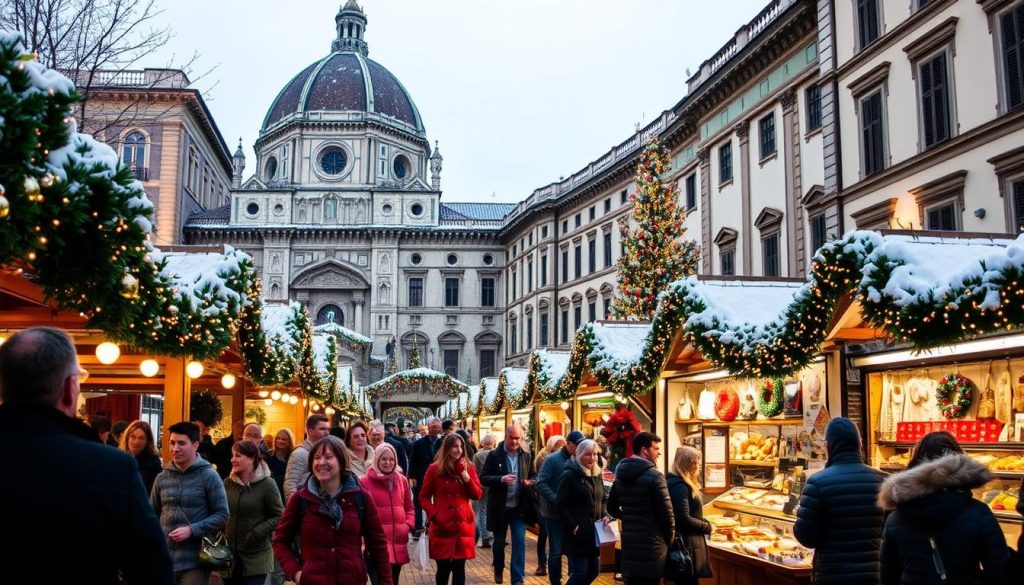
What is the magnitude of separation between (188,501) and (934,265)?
6289mm

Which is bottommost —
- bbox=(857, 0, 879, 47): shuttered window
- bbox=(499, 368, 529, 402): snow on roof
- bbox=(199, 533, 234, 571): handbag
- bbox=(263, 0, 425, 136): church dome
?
bbox=(199, 533, 234, 571): handbag

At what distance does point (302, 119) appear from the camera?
73.9 meters


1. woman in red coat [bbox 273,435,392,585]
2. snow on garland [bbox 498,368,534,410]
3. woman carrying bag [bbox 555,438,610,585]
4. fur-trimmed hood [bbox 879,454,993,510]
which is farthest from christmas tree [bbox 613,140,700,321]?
fur-trimmed hood [bbox 879,454,993,510]

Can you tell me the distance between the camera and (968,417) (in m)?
10.3

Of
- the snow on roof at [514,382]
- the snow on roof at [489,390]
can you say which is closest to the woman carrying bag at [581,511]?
the snow on roof at [514,382]

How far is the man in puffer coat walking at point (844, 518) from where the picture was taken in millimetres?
6348

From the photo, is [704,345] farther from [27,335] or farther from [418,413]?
[418,413]

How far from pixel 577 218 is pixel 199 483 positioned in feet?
166

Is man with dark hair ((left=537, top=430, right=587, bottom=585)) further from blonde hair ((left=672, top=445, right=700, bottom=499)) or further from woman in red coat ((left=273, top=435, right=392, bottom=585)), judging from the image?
woman in red coat ((left=273, top=435, right=392, bottom=585))

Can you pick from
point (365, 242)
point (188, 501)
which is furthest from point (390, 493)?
point (365, 242)

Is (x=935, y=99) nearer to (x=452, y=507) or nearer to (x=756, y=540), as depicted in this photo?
(x=756, y=540)

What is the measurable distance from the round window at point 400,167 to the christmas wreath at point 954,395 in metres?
68.5

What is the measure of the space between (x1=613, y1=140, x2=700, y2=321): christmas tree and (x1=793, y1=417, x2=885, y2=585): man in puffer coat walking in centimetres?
2253

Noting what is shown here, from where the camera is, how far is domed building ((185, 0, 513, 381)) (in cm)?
6931
